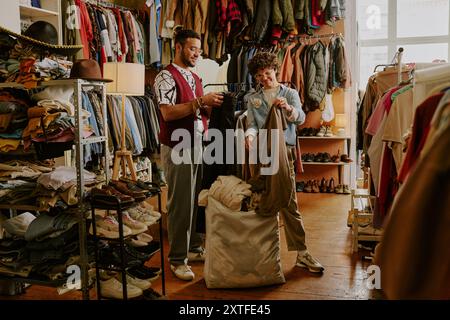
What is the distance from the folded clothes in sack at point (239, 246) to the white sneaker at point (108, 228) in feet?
1.66

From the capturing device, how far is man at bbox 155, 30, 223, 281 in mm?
2836

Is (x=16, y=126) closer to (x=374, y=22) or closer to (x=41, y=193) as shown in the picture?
(x=41, y=193)

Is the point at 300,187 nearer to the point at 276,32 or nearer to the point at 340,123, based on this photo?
the point at 340,123

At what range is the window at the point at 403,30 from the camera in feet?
25.1

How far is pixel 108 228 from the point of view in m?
2.33

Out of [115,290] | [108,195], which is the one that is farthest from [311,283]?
[108,195]

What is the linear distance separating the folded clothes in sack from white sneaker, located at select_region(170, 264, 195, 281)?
228 mm

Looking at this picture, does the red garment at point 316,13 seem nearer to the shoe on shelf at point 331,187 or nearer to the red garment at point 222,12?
the red garment at point 222,12

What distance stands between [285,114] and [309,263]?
3.15ft

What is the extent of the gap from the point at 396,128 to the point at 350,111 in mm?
3718

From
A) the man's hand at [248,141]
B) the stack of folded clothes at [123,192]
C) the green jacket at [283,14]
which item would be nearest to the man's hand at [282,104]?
the man's hand at [248,141]

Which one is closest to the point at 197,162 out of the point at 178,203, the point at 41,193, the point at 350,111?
the point at 178,203

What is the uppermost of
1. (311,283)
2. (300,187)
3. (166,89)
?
(166,89)

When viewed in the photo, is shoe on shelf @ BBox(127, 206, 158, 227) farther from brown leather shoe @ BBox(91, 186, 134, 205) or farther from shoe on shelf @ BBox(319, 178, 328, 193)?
shoe on shelf @ BBox(319, 178, 328, 193)
